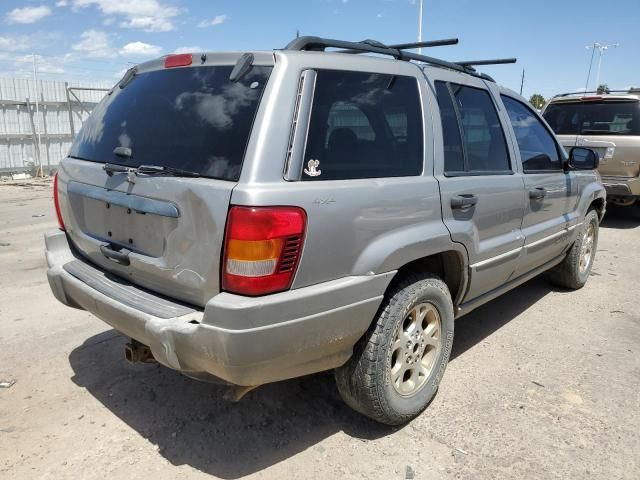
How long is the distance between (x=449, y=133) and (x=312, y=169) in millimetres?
1155

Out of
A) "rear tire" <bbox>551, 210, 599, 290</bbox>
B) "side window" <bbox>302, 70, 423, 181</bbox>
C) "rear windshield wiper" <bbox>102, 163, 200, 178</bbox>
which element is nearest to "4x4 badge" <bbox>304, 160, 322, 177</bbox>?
"side window" <bbox>302, 70, 423, 181</bbox>

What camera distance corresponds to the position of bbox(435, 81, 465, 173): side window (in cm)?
302

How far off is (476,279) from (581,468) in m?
1.16

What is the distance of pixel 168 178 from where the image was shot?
2.31 m

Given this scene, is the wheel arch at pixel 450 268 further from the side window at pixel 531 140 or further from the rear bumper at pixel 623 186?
the rear bumper at pixel 623 186

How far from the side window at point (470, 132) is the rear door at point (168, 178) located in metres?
1.25

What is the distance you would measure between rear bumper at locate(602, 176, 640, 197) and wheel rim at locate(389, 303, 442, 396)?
6274 mm

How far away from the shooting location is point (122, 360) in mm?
3549

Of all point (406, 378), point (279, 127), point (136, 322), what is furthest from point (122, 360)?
point (279, 127)

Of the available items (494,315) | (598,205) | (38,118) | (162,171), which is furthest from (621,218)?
(38,118)

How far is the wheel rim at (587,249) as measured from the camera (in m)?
5.22

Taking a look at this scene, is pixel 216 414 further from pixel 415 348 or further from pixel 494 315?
pixel 494 315

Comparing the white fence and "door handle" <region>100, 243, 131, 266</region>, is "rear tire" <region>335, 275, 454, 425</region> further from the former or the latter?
the white fence

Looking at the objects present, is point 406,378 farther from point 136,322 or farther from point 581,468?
point 136,322
